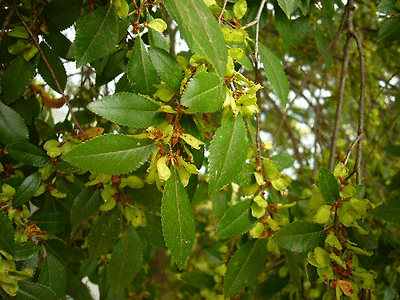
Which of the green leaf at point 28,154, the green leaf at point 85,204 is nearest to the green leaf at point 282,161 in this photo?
the green leaf at point 85,204

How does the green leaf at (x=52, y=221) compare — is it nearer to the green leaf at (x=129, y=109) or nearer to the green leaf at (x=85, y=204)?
the green leaf at (x=85, y=204)

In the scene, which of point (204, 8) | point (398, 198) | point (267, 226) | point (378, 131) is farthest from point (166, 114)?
point (378, 131)

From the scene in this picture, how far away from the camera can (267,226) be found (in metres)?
0.79

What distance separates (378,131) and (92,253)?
7.93 ft

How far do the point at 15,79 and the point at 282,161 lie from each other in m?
0.72

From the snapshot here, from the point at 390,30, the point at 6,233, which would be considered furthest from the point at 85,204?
the point at 390,30

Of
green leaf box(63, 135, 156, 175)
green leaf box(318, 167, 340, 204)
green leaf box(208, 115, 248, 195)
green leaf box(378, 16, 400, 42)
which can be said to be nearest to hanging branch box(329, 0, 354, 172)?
green leaf box(378, 16, 400, 42)

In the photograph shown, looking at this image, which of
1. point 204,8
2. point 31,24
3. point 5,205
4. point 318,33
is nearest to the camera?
point 204,8

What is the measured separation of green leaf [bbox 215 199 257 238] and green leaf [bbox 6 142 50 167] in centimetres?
47

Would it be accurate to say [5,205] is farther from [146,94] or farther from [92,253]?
[146,94]

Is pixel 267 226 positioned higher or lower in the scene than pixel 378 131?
higher

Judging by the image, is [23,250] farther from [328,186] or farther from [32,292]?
[328,186]

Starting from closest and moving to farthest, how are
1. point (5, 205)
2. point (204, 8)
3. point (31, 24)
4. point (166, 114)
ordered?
1. point (204, 8)
2. point (166, 114)
3. point (5, 205)
4. point (31, 24)

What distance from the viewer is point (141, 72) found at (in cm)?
63
